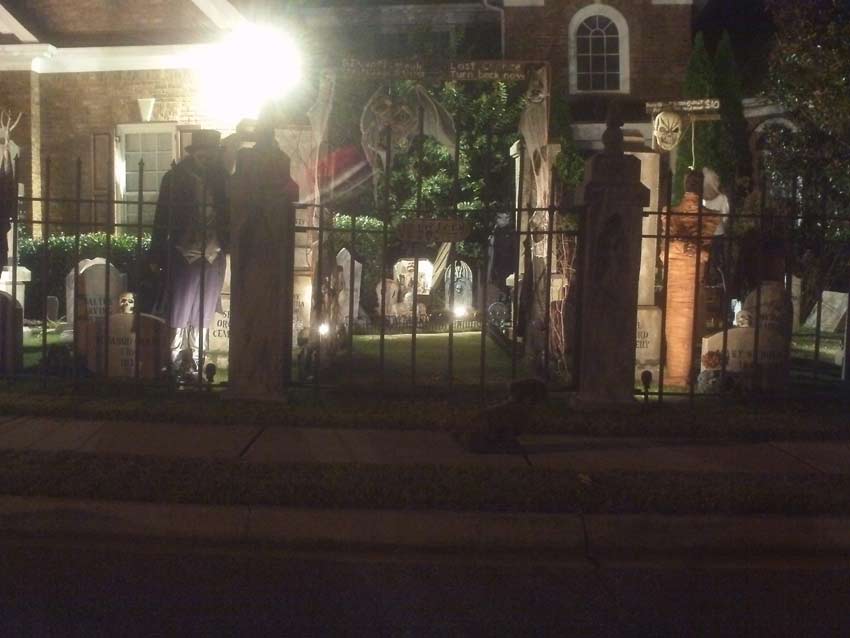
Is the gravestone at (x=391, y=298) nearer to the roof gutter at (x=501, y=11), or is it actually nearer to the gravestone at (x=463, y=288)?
the gravestone at (x=463, y=288)

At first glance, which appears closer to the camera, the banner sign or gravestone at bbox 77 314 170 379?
gravestone at bbox 77 314 170 379

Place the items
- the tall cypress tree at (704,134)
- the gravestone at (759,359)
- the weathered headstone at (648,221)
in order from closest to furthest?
the gravestone at (759,359), the weathered headstone at (648,221), the tall cypress tree at (704,134)

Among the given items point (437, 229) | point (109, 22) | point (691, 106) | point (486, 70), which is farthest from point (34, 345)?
point (691, 106)

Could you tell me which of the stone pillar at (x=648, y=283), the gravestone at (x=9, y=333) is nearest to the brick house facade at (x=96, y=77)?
the gravestone at (x=9, y=333)

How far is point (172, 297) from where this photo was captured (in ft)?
34.7

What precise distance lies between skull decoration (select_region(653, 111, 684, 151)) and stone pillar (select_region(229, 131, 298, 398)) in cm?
453

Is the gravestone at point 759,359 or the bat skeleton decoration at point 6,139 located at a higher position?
the bat skeleton decoration at point 6,139

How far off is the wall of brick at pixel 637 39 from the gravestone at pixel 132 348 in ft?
39.2

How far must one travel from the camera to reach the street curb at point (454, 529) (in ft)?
20.7

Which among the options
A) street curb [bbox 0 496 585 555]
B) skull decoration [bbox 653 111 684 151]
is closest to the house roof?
skull decoration [bbox 653 111 684 151]

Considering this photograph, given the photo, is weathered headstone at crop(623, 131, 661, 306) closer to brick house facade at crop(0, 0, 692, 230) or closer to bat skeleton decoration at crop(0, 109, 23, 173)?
bat skeleton decoration at crop(0, 109, 23, 173)

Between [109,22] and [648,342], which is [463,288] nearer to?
[648,342]

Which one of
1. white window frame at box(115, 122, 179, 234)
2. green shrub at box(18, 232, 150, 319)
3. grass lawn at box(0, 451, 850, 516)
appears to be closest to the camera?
grass lawn at box(0, 451, 850, 516)

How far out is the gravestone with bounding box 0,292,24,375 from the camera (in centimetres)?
1037
